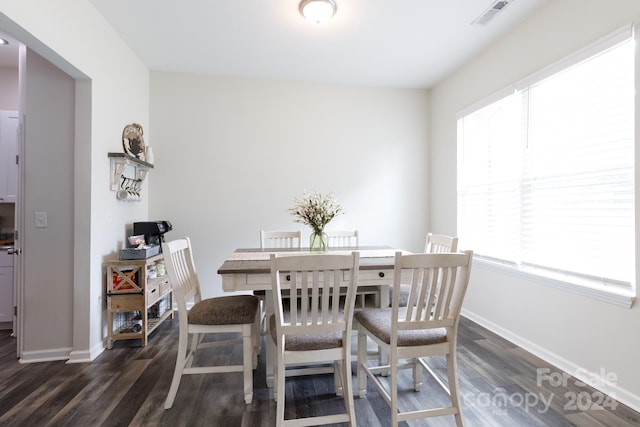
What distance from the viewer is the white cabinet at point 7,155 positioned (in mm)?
2977

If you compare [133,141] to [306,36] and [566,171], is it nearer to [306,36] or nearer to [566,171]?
[306,36]

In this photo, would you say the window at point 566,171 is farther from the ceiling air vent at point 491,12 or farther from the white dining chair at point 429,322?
the white dining chair at point 429,322

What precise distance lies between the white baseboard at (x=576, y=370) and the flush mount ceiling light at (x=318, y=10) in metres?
3.12

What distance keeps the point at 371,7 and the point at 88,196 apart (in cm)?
268

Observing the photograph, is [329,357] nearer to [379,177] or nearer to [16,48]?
[379,177]

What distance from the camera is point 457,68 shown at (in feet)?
10.9

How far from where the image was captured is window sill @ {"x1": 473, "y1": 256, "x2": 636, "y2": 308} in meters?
1.80

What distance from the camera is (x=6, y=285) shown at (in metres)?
2.87

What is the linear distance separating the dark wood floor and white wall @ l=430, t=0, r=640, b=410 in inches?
7.6

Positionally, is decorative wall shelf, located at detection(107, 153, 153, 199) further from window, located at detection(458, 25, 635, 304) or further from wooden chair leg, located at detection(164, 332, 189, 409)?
window, located at detection(458, 25, 635, 304)

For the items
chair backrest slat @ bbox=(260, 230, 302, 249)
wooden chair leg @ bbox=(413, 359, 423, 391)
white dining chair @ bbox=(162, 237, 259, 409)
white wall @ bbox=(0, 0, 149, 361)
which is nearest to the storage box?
white wall @ bbox=(0, 0, 149, 361)

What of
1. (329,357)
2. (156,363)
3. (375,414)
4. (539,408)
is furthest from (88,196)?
(539,408)

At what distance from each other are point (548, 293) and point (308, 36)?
2.97 metres

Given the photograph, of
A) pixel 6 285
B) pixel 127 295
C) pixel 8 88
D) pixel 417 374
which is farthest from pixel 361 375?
pixel 8 88
